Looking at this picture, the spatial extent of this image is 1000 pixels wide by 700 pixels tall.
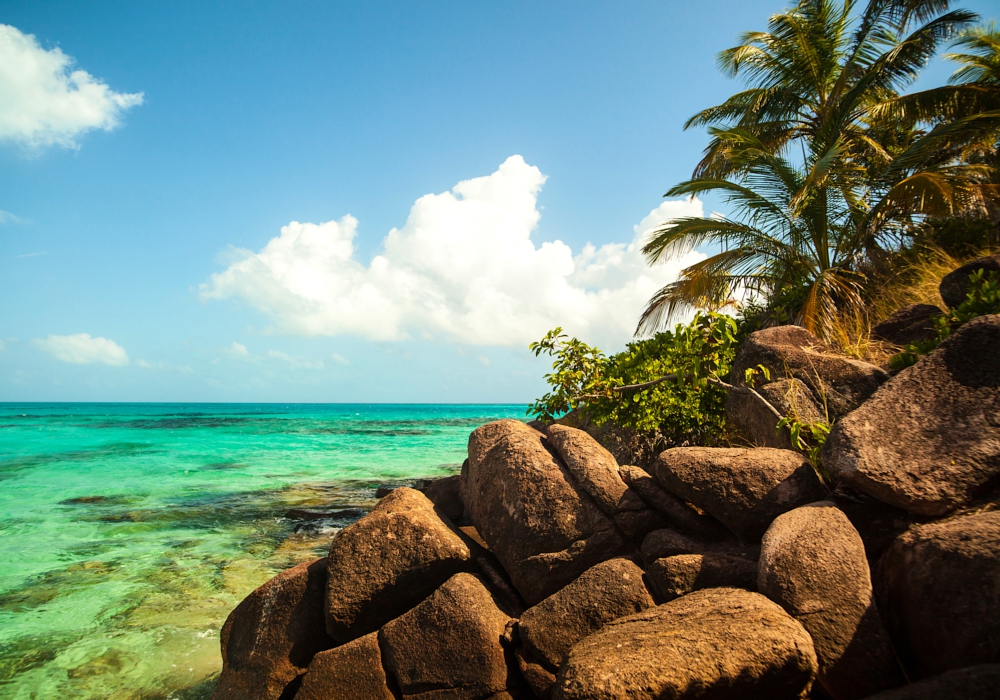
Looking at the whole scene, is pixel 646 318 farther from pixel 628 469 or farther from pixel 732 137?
pixel 628 469

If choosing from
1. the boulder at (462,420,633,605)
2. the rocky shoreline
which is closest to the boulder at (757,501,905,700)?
the rocky shoreline

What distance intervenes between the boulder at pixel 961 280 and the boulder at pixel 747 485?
3.03 m

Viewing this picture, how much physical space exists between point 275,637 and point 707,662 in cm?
342

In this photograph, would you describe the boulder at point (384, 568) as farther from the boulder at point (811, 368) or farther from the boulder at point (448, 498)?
the boulder at point (811, 368)

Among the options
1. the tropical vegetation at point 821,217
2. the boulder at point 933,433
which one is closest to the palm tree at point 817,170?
the tropical vegetation at point 821,217

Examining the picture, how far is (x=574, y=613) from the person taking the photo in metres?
3.81

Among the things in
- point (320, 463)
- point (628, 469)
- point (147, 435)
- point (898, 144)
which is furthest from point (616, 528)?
point (147, 435)

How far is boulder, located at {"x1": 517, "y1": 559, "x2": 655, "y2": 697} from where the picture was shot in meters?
3.73

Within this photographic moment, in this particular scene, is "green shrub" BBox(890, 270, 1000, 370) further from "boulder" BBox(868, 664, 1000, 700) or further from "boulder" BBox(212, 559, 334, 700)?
"boulder" BBox(212, 559, 334, 700)

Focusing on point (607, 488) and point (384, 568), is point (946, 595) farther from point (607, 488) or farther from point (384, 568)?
point (384, 568)

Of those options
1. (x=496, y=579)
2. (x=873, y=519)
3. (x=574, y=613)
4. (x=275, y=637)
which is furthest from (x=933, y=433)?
(x=275, y=637)

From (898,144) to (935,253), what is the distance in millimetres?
7466

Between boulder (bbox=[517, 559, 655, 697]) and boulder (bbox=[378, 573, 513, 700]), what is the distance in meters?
0.23

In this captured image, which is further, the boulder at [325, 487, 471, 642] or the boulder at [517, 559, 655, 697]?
the boulder at [325, 487, 471, 642]
